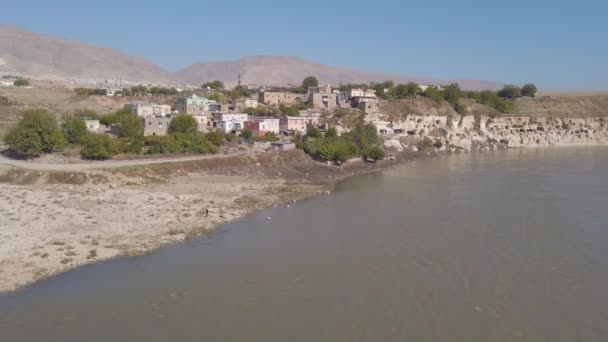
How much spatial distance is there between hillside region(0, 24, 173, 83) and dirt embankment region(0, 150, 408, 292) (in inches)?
3809

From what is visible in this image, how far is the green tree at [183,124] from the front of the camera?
33.4m

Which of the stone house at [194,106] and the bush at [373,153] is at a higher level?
the stone house at [194,106]

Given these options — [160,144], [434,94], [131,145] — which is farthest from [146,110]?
[434,94]

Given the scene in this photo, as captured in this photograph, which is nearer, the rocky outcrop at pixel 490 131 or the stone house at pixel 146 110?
the stone house at pixel 146 110

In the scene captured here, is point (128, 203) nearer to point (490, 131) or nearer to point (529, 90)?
point (490, 131)

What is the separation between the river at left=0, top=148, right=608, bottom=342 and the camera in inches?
405

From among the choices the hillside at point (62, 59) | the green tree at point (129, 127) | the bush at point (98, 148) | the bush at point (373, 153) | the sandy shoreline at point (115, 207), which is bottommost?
the sandy shoreline at point (115, 207)

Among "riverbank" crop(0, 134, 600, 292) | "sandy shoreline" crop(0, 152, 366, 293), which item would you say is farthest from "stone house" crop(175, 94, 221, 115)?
"sandy shoreline" crop(0, 152, 366, 293)

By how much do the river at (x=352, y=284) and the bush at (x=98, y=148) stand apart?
12377 millimetres

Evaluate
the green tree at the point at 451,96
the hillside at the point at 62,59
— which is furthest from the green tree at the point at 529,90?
the hillside at the point at 62,59

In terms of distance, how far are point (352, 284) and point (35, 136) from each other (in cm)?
2246

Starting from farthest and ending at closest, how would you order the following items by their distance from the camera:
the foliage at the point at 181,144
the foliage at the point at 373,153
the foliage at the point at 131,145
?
the foliage at the point at 373,153, the foliage at the point at 181,144, the foliage at the point at 131,145

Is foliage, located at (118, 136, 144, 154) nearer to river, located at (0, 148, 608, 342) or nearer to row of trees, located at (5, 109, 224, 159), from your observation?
row of trees, located at (5, 109, 224, 159)

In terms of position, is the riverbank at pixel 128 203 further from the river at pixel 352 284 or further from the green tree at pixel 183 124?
the green tree at pixel 183 124
